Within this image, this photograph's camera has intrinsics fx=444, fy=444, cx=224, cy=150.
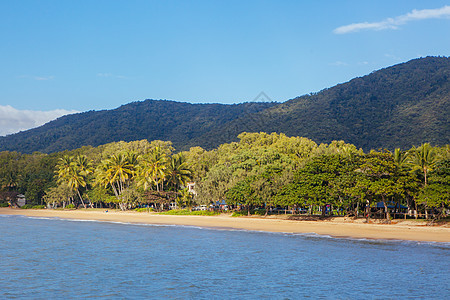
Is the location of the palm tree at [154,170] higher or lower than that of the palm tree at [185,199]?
higher

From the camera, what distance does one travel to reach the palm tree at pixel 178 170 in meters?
76.9

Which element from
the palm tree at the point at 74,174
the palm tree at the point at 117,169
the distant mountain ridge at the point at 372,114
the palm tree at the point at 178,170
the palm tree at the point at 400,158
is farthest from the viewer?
the distant mountain ridge at the point at 372,114

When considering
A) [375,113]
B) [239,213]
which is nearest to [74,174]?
[239,213]

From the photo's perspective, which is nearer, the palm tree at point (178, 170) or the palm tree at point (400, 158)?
the palm tree at point (400, 158)

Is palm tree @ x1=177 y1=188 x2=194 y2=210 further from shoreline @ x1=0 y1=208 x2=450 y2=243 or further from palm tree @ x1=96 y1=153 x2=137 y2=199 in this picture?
palm tree @ x1=96 y1=153 x2=137 y2=199

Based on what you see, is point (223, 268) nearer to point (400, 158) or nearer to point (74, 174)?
point (400, 158)

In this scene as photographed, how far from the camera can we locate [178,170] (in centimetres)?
7725

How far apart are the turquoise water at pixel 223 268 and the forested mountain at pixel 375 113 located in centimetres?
8574

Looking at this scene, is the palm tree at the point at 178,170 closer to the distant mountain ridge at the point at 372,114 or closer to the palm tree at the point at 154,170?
the palm tree at the point at 154,170

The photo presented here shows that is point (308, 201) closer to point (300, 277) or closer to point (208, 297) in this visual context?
point (300, 277)

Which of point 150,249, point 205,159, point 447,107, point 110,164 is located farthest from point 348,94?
point 150,249

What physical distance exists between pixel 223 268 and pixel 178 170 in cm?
5324

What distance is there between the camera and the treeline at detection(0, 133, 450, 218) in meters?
44.7

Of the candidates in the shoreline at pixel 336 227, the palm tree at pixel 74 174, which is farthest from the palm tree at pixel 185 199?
the palm tree at pixel 74 174
